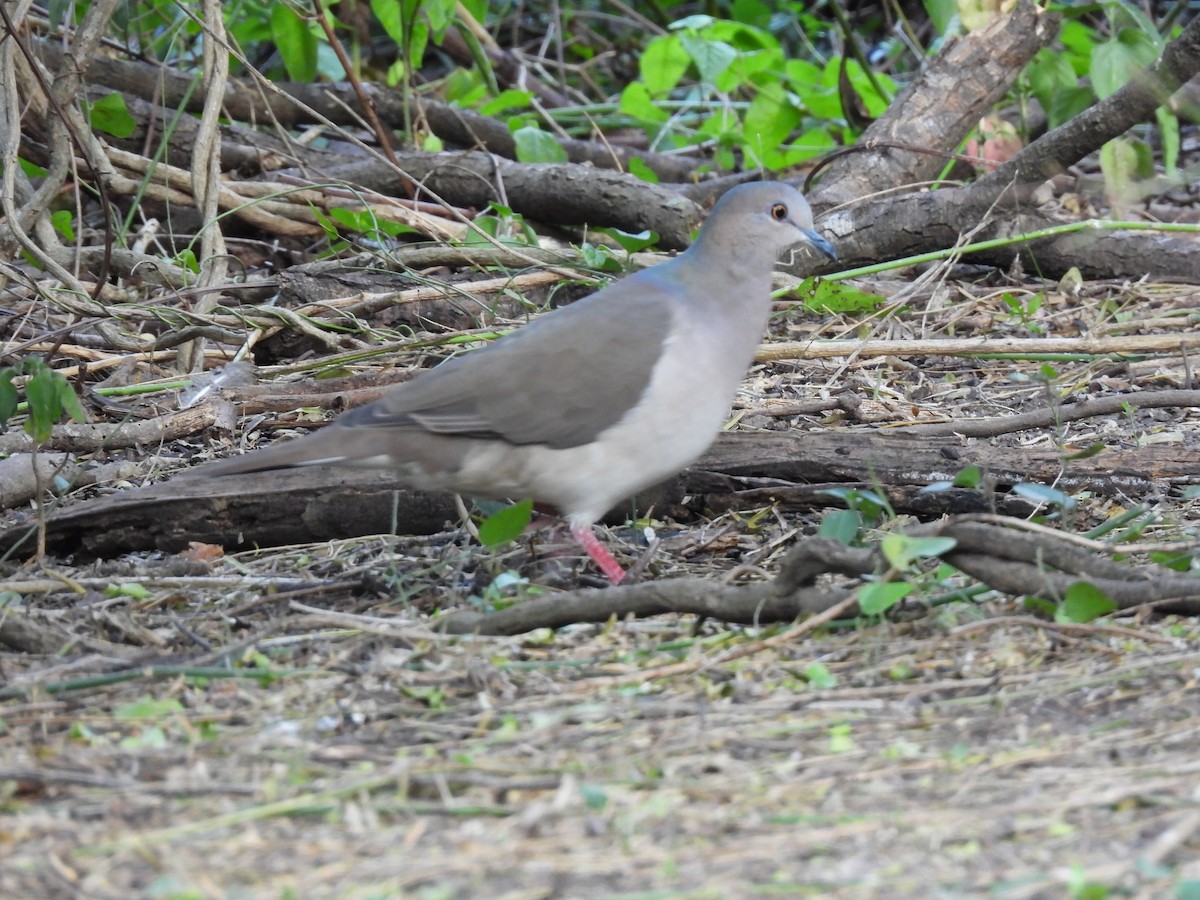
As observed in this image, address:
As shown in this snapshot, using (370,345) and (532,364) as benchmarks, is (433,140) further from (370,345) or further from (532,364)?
(532,364)

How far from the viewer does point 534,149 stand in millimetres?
6660

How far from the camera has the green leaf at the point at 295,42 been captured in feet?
22.2

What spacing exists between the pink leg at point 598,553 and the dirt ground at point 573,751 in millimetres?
127

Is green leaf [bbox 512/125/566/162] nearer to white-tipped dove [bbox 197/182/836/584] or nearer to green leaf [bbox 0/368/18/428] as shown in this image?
white-tipped dove [bbox 197/182/836/584]

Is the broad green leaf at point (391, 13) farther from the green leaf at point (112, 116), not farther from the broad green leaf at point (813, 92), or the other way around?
the broad green leaf at point (813, 92)

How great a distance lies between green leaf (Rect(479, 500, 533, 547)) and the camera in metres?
3.05

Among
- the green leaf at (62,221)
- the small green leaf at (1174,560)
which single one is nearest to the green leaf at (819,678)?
the small green leaf at (1174,560)

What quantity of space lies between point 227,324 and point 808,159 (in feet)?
11.4

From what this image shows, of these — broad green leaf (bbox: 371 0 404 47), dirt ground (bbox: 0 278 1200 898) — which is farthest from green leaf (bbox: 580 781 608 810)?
broad green leaf (bbox: 371 0 404 47)

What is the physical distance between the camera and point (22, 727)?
98.7 inches

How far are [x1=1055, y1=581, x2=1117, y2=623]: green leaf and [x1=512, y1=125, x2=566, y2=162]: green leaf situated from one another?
4369 mm

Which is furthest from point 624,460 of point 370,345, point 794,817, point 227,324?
point 227,324

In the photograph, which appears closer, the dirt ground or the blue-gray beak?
the dirt ground

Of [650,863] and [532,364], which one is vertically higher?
[532,364]
